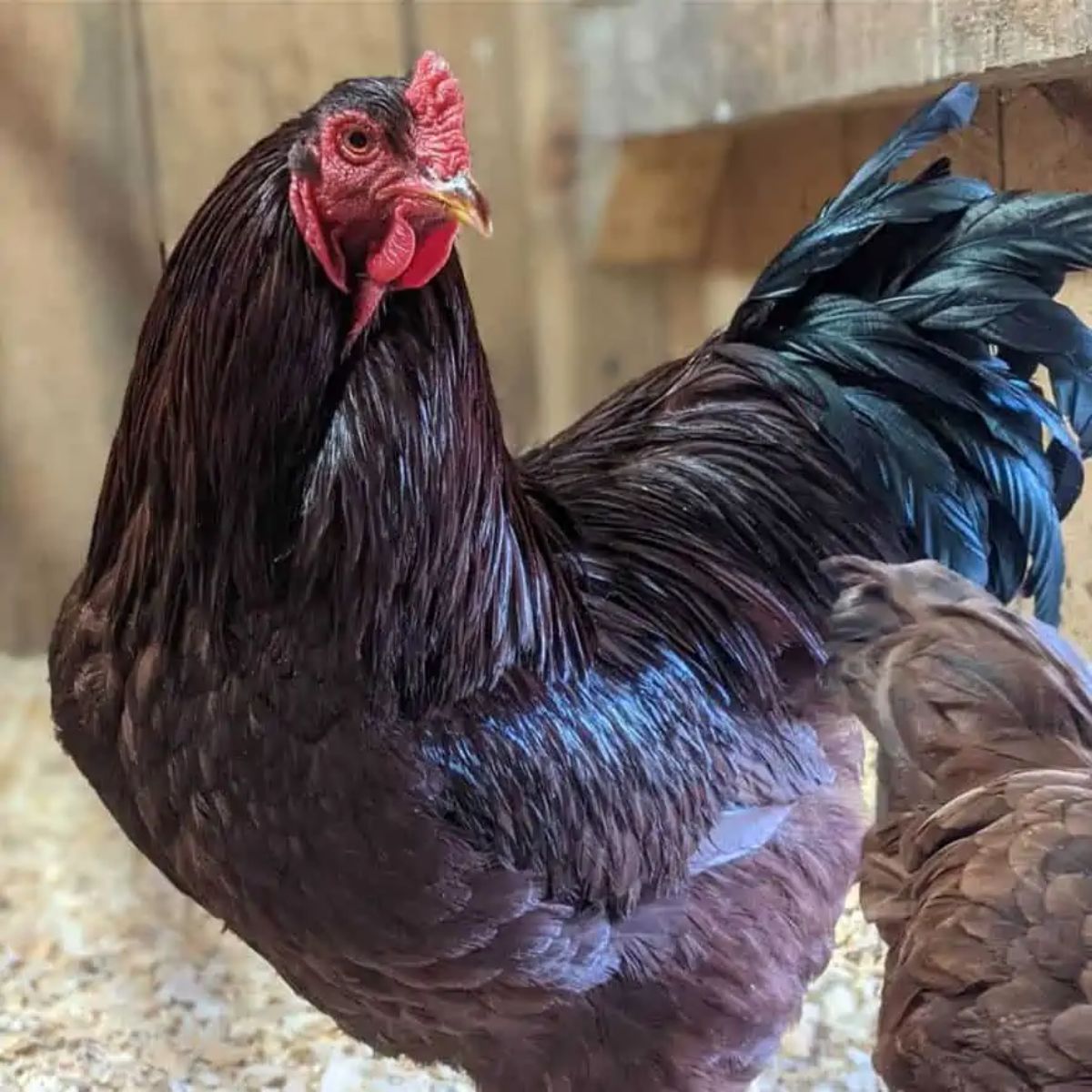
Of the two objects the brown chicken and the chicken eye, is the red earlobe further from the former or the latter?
the brown chicken

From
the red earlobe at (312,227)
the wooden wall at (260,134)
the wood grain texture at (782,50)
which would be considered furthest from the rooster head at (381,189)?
the wooden wall at (260,134)

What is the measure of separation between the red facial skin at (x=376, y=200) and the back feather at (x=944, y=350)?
749mm

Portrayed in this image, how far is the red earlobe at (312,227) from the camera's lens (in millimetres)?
1303

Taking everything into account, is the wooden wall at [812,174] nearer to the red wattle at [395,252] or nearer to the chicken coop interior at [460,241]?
the chicken coop interior at [460,241]

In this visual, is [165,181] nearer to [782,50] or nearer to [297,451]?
[782,50]

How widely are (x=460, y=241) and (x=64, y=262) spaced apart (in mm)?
967

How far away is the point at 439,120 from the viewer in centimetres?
134

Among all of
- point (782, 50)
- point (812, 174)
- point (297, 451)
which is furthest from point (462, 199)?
point (812, 174)

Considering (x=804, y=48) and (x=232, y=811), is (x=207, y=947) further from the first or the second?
(x=804, y=48)

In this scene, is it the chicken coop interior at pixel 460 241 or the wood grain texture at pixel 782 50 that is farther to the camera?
the chicken coop interior at pixel 460 241

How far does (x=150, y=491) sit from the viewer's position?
1.45 m

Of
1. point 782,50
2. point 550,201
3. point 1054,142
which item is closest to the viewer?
point 1054,142

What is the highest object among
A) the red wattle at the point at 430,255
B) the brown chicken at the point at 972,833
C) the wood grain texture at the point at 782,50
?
the wood grain texture at the point at 782,50

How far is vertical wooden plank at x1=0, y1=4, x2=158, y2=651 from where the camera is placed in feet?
9.84
